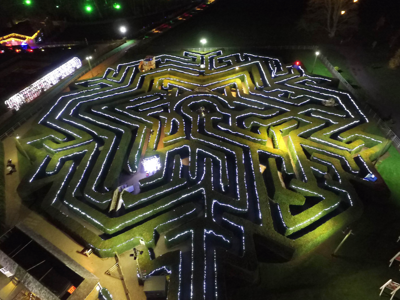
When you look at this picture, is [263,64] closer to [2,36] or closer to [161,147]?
[161,147]

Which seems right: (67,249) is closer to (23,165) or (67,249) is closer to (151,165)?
(151,165)

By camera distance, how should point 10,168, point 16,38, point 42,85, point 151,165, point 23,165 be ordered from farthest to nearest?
point 16,38 < point 42,85 < point 23,165 < point 151,165 < point 10,168

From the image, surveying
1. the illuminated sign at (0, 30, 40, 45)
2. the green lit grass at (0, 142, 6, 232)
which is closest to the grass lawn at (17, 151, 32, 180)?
the green lit grass at (0, 142, 6, 232)

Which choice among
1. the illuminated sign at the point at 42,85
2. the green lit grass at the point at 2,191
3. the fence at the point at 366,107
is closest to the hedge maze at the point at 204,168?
the fence at the point at 366,107

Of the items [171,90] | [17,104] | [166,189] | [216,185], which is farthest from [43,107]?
[216,185]

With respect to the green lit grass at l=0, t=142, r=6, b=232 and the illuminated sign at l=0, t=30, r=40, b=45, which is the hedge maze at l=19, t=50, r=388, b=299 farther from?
the illuminated sign at l=0, t=30, r=40, b=45

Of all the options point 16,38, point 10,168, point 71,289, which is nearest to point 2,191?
point 10,168

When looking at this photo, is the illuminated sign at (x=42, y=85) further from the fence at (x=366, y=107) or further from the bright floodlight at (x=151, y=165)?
the fence at (x=366, y=107)
